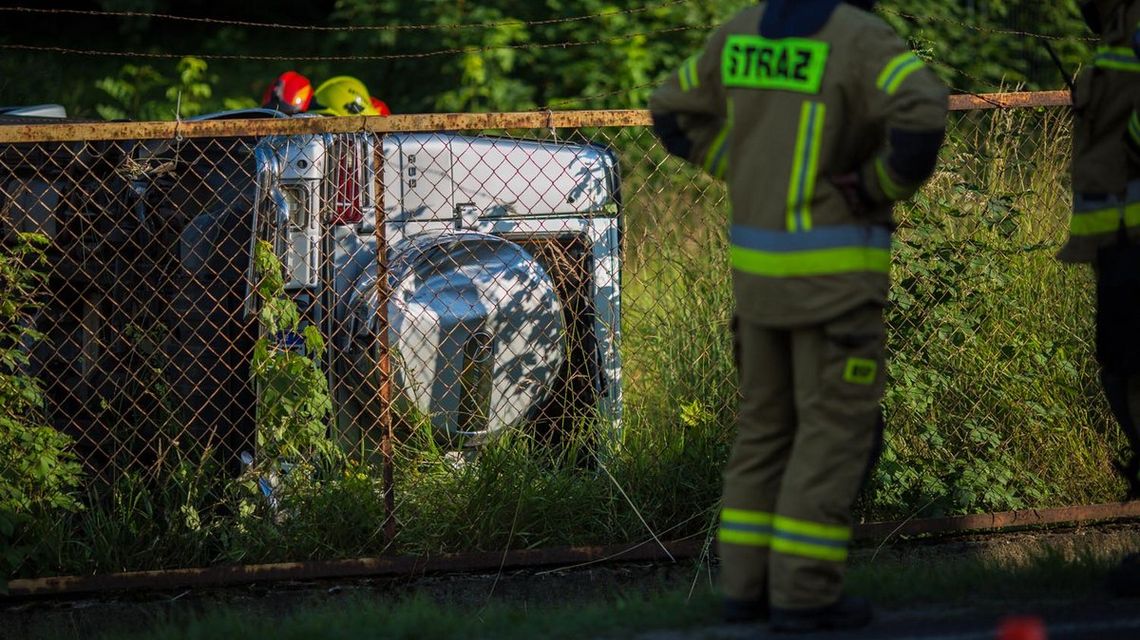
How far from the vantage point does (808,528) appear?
3.48m

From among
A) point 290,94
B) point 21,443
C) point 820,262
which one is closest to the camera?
point 820,262

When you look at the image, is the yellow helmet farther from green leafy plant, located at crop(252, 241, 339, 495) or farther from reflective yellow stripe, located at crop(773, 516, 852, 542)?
reflective yellow stripe, located at crop(773, 516, 852, 542)

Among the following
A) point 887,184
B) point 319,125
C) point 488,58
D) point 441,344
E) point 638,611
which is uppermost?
point 488,58

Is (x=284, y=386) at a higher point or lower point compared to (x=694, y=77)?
lower

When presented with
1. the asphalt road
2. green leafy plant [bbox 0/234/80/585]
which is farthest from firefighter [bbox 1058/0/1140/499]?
green leafy plant [bbox 0/234/80/585]

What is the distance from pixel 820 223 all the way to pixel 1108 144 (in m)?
1.12

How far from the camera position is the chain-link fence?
17.4 ft

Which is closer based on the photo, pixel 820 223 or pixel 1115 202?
pixel 820 223

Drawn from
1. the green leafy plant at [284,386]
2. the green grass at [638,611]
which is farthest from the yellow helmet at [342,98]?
the green grass at [638,611]

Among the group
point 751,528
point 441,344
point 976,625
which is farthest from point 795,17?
point 441,344

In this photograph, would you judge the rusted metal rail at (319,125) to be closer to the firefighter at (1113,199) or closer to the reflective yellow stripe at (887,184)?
the firefighter at (1113,199)

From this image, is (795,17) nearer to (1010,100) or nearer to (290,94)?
(1010,100)

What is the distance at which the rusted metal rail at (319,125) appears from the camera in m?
5.08

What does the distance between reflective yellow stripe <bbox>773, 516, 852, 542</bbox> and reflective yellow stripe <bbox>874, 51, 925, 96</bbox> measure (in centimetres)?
109
